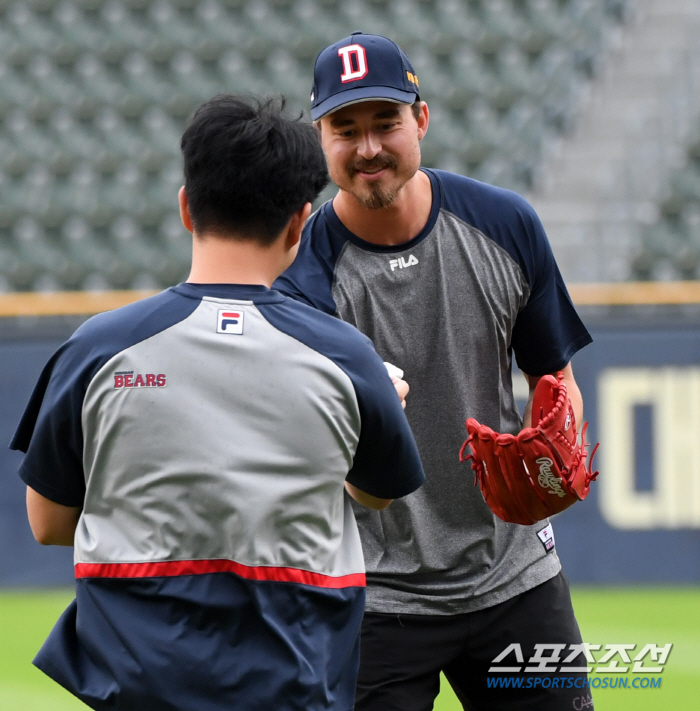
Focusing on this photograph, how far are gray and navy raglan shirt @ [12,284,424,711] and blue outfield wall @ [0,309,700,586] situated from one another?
479cm

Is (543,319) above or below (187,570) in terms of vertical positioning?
above

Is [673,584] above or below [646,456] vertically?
below

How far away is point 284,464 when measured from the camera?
1714mm

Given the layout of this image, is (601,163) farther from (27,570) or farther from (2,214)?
(27,570)

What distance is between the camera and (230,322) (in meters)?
1.74

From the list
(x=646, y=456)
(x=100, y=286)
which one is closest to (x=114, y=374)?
(x=646, y=456)

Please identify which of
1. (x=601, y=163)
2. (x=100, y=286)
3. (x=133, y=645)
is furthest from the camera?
(x=601, y=163)

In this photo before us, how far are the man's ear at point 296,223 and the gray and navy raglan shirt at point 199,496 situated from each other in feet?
0.51

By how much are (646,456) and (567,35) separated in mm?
4939

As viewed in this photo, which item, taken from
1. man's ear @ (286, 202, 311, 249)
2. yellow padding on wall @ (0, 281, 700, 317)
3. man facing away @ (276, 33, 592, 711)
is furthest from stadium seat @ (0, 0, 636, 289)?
man's ear @ (286, 202, 311, 249)

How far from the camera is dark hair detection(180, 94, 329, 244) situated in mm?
1785

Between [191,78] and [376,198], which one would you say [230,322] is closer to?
[376,198]

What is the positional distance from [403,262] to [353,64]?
437 mm

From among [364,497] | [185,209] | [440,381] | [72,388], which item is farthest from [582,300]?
[72,388]
